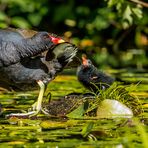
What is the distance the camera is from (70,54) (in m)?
6.82

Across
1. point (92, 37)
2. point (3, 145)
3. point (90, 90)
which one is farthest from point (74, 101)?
point (92, 37)

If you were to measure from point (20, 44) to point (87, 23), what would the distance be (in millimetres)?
9297

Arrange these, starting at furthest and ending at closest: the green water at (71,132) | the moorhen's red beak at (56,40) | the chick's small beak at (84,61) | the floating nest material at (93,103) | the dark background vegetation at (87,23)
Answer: the dark background vegetation at (87,23)
the chick's small beak at (84,61)
the moorhen's red beak at (56,40)
the floating nest material at (93,103)
the green water at (71,132)

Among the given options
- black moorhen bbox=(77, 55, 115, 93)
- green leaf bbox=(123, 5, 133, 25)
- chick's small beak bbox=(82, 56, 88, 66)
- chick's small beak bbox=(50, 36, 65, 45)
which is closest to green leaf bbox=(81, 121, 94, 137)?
chick's small beak bbox=(50, 36, 65, 45)

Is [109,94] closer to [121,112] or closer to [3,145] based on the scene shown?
[121,112]

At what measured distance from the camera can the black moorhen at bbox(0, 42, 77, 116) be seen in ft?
21.5

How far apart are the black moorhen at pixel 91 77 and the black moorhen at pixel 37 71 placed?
19.8 inches

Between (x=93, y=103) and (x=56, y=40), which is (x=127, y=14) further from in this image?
(x=93, y=103)

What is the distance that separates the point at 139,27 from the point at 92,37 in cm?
116

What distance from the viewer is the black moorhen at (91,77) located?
7.23 m

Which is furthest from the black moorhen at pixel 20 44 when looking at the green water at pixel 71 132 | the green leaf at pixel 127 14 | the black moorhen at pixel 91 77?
the green leaf at pixel 127 14

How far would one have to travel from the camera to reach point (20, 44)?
6.53 m

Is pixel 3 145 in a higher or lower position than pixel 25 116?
lower

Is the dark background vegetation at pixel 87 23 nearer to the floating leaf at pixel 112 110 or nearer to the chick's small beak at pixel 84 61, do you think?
the chick's small beak at pixel 84 61
